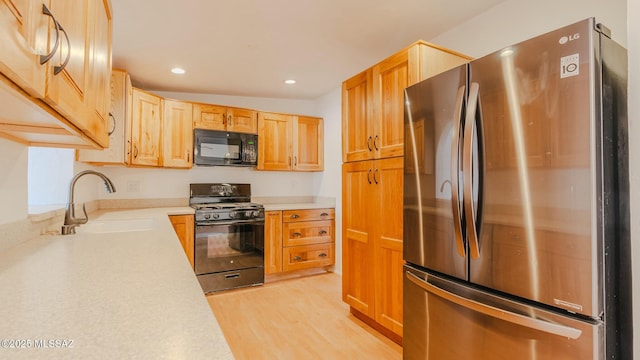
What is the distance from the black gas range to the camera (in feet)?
10.6

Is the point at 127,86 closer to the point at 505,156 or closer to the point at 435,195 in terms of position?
the point at 435,195

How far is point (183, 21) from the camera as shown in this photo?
2.25 meters

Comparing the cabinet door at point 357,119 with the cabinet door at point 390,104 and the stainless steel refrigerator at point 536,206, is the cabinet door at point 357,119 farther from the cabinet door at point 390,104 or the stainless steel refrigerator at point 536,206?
the stainless steel refrigerator at point 536,206

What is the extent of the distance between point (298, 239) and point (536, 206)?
288 centimetres

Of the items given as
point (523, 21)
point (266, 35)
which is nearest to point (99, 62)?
point (266, 35)

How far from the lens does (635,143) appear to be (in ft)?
3.40

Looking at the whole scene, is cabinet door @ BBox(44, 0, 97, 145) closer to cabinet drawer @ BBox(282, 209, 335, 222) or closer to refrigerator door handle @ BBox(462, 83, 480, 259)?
refrigerator door handle @ BBox(462, 83, 480, 259)

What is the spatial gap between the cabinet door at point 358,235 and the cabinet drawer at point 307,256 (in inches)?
43.0

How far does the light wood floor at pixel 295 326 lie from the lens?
218 cm

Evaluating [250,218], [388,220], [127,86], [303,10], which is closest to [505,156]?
[388,220]

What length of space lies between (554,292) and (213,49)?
2860 mm

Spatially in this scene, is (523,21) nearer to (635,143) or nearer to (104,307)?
(635,143)

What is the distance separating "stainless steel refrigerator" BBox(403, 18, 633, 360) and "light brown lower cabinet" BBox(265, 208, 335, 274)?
234cm

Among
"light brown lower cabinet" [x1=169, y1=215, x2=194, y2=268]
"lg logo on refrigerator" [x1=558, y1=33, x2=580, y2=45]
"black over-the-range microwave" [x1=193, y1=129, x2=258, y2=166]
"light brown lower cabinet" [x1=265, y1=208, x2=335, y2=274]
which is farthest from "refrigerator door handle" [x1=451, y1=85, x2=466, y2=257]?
"black over-the-range microwave" [x1=193, y1=129, x2=258, y2=166]
